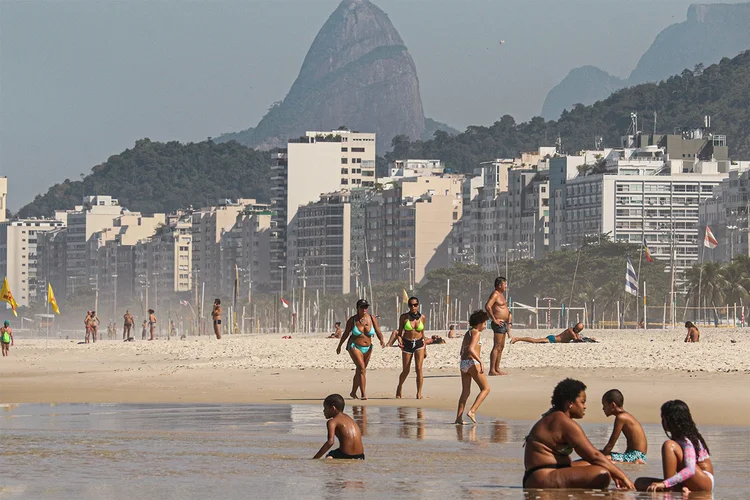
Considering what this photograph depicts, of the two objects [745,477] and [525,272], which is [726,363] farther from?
[525,272]

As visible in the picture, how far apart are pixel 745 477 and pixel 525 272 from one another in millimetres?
132973

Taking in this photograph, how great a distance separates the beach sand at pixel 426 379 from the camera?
22859 mm

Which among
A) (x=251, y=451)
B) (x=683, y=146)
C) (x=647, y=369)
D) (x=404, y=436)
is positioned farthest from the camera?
(x=683, y=146)

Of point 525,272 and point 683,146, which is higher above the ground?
point 683,146

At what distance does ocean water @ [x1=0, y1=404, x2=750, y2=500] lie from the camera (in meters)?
13.8

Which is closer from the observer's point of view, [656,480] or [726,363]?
[656,480]

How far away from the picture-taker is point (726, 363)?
31391 mm

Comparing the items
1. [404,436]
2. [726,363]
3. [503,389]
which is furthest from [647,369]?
[404,436]

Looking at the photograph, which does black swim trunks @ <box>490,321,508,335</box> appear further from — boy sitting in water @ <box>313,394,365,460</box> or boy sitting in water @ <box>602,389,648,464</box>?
boy sitting in water @ <box>602,389,648,464</box>

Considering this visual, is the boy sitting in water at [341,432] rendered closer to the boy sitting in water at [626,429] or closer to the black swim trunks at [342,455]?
the black swim trunks at [342,455]

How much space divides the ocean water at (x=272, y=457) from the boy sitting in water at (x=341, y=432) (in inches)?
4.6

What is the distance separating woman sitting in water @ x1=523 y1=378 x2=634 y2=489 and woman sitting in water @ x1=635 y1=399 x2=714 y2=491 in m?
0.42

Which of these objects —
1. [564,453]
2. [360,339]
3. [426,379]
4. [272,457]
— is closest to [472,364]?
[360,339]

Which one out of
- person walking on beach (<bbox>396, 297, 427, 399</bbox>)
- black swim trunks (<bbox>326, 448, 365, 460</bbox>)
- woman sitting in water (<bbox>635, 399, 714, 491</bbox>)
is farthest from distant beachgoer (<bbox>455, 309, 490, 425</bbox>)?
woman sitting in water (<bbox>635, 399, 714, 491</bbox>)
